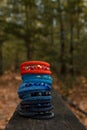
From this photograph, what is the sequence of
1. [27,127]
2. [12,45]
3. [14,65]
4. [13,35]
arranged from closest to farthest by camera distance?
[27,127]
[13,35]
[12,45]
[14,65]

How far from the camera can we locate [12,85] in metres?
12.9

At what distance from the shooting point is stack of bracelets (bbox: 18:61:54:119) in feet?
10.5

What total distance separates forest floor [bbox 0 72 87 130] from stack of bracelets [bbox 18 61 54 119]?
148 inches

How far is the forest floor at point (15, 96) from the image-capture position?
860cm

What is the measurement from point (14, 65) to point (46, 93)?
1872 cm

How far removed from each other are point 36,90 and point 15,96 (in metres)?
7.66

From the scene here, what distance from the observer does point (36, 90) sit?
3215mm

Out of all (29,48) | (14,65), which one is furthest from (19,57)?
(29,48)

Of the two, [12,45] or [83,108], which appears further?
[12,45]

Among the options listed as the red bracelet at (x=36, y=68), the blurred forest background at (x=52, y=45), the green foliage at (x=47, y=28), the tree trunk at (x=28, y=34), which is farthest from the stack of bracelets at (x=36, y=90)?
the tree trunk at (x=28, y=34)

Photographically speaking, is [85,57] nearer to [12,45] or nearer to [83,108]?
[83,108]

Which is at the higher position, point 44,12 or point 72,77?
point 44,12

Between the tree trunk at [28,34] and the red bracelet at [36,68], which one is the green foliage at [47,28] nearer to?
the tree trunk at [28,34]

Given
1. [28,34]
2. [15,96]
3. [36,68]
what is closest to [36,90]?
[36,68]
